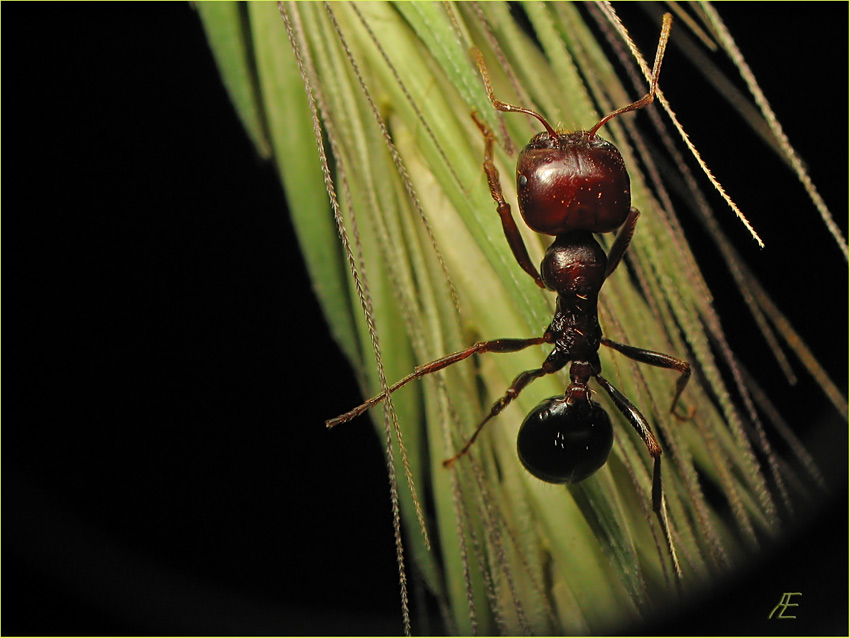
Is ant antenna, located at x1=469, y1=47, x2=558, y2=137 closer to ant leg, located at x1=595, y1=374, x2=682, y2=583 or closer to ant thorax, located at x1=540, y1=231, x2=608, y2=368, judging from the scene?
ant thorax, located at x1=540, y1=231, x2=608, y2=368

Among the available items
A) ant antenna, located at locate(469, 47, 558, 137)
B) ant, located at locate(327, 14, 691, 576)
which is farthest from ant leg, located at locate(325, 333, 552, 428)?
ant antenna, located at locate(469, 47, 558, 137)

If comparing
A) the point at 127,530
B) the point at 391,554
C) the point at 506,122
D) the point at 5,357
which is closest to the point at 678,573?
the point at 391,554

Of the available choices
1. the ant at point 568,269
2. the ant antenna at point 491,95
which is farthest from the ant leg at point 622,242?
the ant antenna at point 491,95

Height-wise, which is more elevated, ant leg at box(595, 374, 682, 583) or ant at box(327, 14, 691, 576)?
ant at box(327, 14, 691, 576)

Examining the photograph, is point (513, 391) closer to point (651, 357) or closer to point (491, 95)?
point (651, 357)

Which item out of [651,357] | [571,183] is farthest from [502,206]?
[651,357]

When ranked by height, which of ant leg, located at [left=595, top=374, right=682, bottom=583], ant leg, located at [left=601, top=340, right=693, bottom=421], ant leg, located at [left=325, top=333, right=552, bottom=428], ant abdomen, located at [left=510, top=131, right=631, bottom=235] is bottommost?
ant leg, located at [left=595, top=374, right=682, bottom=583]

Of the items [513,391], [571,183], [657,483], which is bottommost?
[657,483]

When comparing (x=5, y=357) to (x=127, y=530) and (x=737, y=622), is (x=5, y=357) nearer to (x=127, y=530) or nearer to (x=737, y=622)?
(x=127, y=530)
